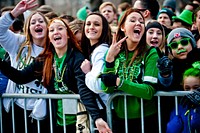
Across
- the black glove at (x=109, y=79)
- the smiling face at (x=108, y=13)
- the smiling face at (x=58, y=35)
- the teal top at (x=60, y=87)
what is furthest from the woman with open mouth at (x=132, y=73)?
the smiling face at (x=108, y=13)

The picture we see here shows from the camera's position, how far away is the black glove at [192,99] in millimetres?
5340

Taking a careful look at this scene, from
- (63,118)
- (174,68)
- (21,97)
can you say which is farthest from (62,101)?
(174,68)

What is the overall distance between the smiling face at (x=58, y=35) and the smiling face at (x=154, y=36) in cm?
114

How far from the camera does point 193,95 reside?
17.6 feet

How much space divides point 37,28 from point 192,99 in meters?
2.41

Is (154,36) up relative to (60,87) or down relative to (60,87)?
up

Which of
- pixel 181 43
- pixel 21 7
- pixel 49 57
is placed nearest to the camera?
pixel 181 43

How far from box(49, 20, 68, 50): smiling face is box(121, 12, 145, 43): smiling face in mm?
779

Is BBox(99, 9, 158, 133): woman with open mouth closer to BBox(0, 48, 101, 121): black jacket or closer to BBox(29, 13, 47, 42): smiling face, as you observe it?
BBox(0, 48, 101, 121): black jacket

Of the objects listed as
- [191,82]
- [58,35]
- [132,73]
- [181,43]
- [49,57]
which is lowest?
[191,82]

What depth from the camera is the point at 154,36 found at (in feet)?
22.3

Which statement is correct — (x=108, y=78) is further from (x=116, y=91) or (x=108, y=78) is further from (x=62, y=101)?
(x=62, y=101)

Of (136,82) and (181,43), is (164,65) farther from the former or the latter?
(181,43)

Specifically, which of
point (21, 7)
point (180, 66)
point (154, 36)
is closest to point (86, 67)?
point (180, 66)
